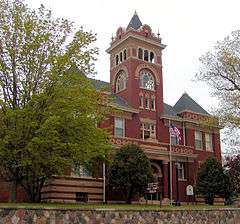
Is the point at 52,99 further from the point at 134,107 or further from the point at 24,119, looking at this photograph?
the point at 134,107

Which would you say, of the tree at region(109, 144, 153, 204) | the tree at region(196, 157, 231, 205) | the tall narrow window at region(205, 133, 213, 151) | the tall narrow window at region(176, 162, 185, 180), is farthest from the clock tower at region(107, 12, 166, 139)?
the tree at region(109, 144, 153, 204)

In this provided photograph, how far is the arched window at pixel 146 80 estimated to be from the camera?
1850 inches

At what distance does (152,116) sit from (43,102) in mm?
22998

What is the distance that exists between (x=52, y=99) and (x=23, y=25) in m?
5.48

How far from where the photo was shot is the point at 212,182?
134ft

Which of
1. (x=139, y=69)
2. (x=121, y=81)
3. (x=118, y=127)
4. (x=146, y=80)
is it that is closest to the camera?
(x=118, y=127)

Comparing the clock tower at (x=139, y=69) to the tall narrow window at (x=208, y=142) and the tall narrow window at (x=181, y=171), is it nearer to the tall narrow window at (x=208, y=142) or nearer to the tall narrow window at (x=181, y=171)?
the tall narrow window at (x=181, y=171)

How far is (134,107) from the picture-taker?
44.9 meters

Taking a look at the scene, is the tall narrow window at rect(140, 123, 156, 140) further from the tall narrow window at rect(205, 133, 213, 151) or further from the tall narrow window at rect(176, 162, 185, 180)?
the tall narrow window at rect(205, 133, 213, 151)

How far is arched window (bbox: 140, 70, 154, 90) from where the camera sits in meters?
47.0

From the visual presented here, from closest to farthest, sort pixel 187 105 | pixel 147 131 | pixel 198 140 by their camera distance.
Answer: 1. pixel 147 131
2. pixel 198 140
3. pixel 187 105

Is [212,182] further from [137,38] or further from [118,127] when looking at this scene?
[137,38]

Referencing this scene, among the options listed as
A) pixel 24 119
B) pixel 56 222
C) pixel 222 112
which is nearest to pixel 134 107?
pixel 222 112

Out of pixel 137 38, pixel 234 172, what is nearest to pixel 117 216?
pixel 234 172
